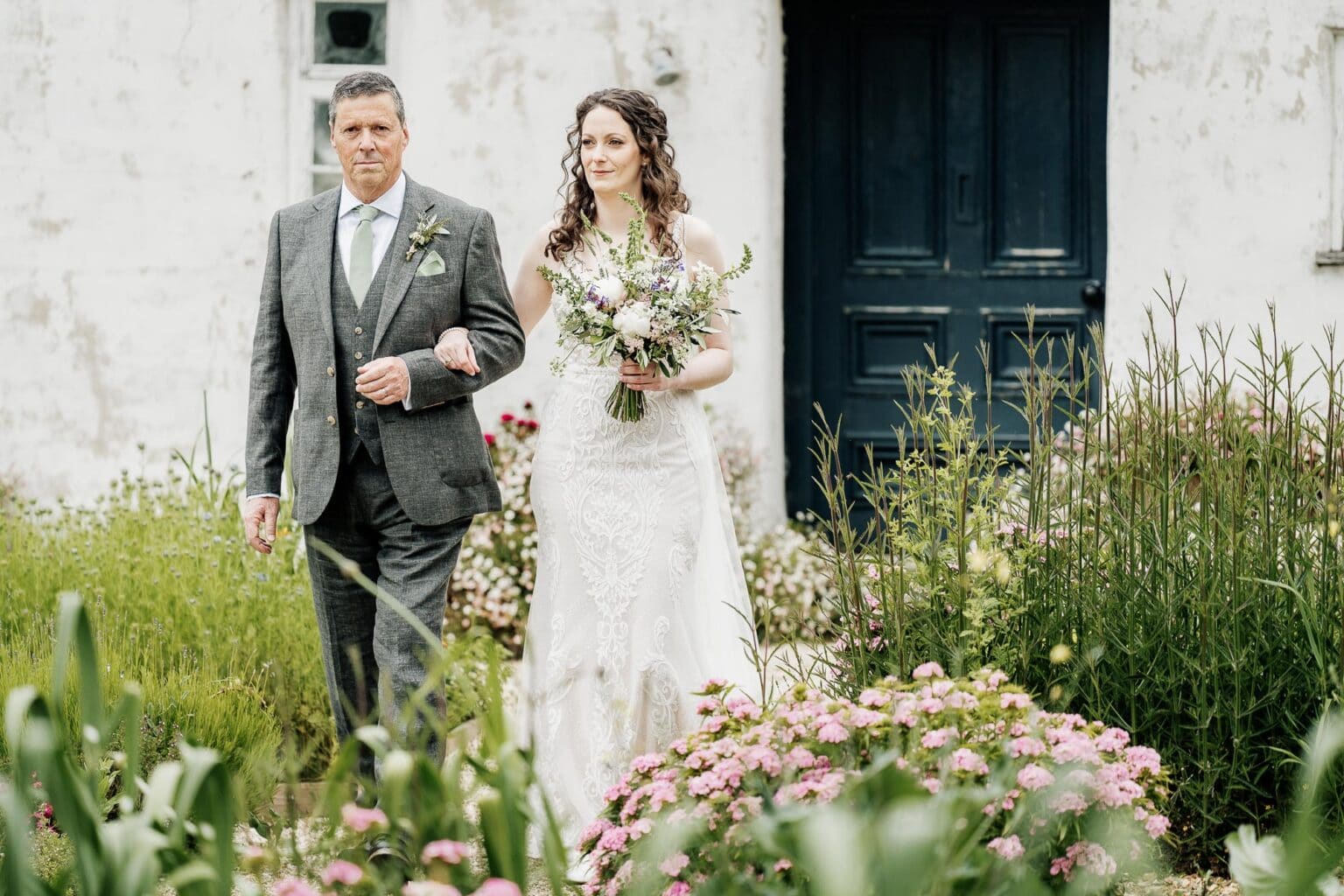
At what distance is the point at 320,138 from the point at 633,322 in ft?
13.7

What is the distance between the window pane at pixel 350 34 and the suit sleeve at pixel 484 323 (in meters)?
3.88

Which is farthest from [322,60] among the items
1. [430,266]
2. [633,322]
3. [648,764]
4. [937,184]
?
[648,764]

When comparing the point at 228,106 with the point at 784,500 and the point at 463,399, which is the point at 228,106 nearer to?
the point at 784,500

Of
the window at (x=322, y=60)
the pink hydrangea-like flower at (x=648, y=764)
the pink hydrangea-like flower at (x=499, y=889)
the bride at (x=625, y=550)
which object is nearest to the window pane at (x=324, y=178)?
the window at (x=322, y=60)

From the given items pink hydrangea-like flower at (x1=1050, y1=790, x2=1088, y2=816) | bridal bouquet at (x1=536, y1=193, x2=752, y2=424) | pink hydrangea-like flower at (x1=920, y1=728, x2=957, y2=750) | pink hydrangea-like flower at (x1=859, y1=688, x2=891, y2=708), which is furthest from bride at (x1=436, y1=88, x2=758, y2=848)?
pink hydrangea-like flower at (x1=1050, y1=790, x2=1088, y2=816)

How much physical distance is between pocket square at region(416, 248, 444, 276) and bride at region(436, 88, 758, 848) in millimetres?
425

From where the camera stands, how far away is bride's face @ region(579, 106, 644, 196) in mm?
4312

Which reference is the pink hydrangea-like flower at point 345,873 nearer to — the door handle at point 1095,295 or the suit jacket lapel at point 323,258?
the suit jacket lapel at point 323,258

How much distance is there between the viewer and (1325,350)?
7.31 m

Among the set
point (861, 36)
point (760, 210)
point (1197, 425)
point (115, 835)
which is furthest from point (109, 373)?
point (115, 835)

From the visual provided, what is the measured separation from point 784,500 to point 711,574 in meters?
3.62

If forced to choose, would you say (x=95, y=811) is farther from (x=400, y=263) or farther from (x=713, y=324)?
(x=713, y=324)

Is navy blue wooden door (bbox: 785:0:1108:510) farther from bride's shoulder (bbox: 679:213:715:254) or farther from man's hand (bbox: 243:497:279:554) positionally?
man's hand (bbox: 243:497:279:554)

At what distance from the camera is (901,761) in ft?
→ 8.40
